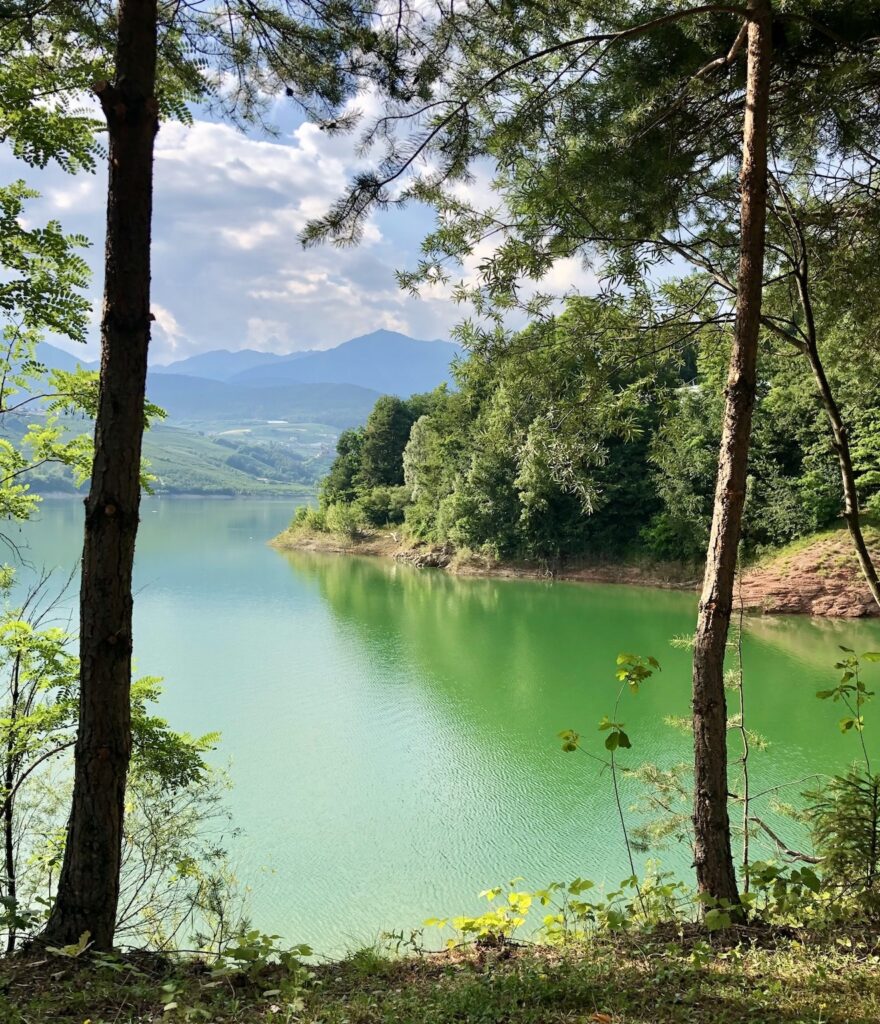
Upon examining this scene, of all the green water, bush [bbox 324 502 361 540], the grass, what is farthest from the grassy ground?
bush [bbox 324 502 361 540]

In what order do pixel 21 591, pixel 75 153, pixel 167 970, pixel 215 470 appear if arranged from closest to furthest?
pixel 167 970 < pixel 75 153 < pixel 21 591 < pixel 215 470

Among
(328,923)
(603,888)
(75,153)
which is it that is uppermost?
(75,153)

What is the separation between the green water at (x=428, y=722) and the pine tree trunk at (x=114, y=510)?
3.11 metres

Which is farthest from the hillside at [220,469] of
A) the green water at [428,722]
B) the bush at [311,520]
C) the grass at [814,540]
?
the grass at [814,540]

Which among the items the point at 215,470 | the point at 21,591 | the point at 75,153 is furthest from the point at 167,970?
the point at 215,470

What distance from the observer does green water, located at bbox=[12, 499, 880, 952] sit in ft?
20.0

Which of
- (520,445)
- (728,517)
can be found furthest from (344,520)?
(728,517)

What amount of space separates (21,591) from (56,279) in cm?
1567

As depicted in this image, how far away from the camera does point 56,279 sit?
152 inches

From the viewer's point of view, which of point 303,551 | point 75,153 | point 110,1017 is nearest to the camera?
point 110,1017

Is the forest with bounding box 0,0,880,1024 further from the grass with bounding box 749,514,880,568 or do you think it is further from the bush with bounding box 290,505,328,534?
the bush with bounding box 290,505,328,534

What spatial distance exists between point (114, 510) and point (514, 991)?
6.60 feet

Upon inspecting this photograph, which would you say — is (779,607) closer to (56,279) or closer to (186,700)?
(186,700)

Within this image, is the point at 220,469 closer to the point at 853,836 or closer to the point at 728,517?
the point at 728,517
